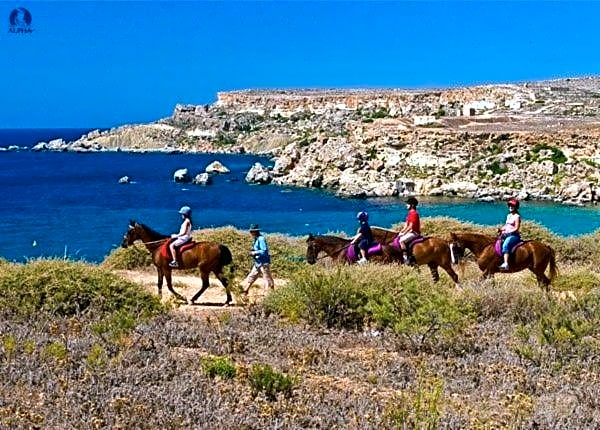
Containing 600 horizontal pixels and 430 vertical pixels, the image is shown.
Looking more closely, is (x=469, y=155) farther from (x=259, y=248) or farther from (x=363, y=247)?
(x=259, y=248)

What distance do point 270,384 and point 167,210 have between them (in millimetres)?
48307

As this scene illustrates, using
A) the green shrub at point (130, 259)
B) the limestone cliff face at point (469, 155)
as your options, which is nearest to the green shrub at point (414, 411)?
the green shrub at point (130, 259)

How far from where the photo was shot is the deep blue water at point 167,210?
4103cm

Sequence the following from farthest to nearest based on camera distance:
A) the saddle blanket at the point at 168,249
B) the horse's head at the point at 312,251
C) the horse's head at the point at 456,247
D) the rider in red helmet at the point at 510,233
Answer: the horse's head at the point at 312,251
the horse's head at the point at 456,247
the rider in red helmet at the point at 510,233
the saddle blanket at the point at 168,249

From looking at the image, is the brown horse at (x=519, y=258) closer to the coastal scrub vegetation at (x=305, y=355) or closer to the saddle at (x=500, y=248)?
the saddle at (x=500, y=248)

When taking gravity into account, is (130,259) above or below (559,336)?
below

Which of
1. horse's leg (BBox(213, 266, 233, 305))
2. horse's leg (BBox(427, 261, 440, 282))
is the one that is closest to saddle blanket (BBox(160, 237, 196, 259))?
horse's leg (BBox(213, 266, 233, 305))

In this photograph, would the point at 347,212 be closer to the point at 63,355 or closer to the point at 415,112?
the point at 63,355

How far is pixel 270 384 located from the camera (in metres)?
7.03

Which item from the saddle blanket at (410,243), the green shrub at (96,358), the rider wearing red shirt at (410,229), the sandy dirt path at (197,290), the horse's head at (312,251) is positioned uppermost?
the rider wearing red shirt at (410,229)

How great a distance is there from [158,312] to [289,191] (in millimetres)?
52884

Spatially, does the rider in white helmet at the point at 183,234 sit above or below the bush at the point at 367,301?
above

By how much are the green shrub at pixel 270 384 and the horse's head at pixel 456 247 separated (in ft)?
29.4

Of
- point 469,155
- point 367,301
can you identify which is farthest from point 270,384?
point 469,155
